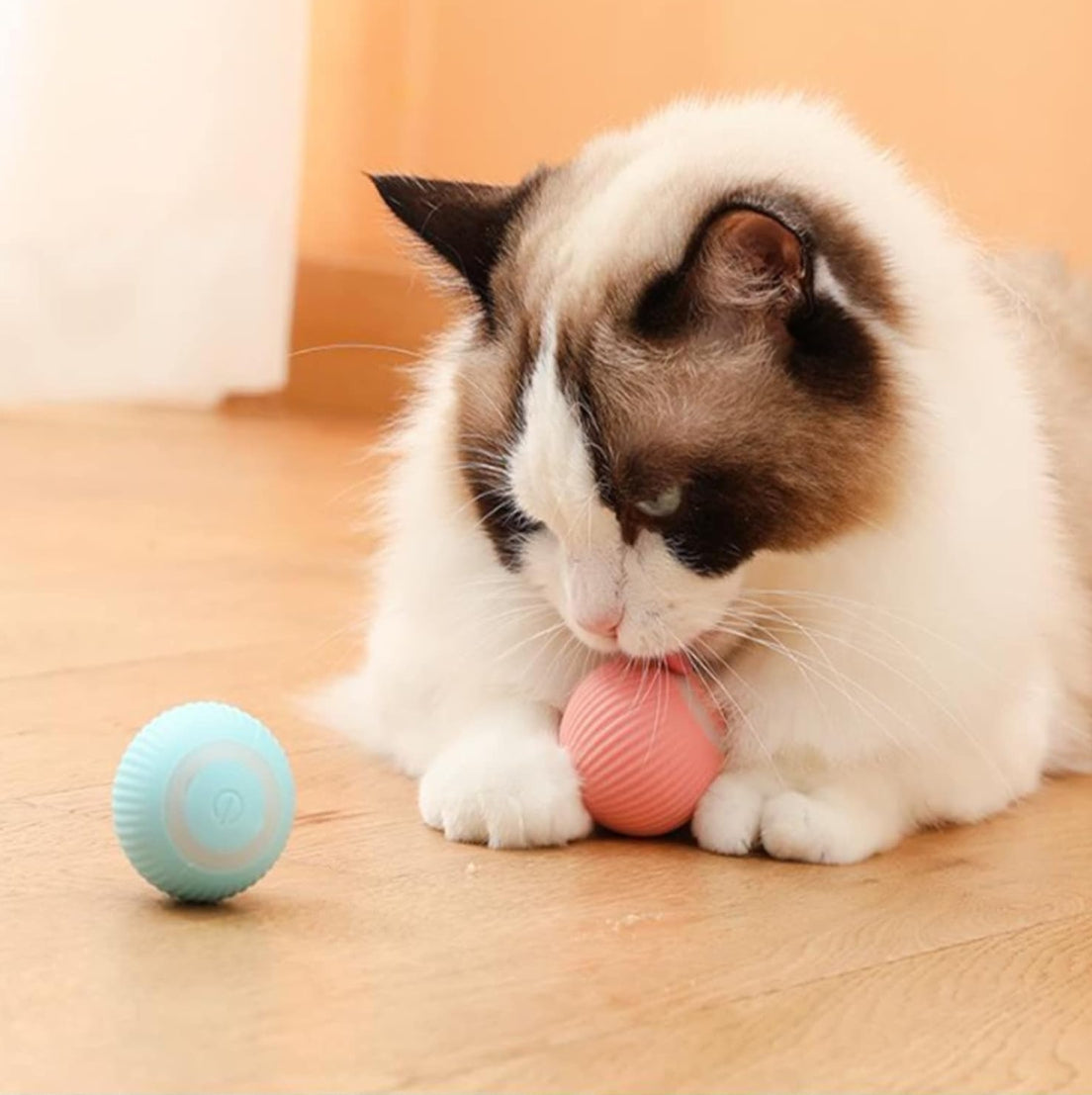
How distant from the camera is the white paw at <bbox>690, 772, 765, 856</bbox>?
63.9 inches

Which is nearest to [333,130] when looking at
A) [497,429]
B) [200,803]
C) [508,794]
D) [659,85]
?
[659,85]

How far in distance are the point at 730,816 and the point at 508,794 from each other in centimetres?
18

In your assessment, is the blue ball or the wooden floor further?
the blue ball

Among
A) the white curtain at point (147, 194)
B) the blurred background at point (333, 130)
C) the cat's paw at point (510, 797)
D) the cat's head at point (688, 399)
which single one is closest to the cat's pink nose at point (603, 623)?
the cat's head at point (688, 399)

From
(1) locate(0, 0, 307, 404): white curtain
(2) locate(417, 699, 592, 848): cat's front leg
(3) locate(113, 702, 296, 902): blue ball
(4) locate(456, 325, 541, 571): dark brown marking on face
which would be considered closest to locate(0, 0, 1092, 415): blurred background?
(1) locate(0, 0, 307, 404): white curtain

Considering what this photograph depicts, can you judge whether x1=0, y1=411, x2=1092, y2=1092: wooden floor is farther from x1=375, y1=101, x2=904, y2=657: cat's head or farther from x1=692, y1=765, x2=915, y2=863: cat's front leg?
x1=375, y1=101, x2=904, y2=657: cat's head

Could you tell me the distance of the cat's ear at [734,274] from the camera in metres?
1.45

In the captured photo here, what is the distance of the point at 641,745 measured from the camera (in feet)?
5.23

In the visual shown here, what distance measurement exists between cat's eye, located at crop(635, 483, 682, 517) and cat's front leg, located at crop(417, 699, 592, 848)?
0.25 metres

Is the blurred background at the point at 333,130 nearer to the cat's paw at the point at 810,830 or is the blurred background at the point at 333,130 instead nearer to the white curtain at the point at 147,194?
the white curtain at the point at 147,194

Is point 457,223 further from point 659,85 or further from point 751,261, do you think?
point 659,85

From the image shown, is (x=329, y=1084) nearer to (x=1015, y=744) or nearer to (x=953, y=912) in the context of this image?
(x=953, y=912)

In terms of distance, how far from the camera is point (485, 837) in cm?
161

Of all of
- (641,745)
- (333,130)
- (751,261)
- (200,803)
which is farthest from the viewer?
(333,130)
